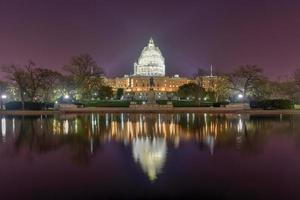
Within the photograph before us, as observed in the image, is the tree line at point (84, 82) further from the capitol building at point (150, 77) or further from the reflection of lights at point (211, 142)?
the capitol building at point (150, 77)

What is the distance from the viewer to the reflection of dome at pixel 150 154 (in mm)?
11742

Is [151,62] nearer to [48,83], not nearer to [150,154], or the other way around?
[48,83]

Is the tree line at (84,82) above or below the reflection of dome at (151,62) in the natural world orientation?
below

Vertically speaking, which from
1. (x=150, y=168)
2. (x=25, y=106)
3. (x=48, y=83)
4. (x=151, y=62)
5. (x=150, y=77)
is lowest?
(x=150, y=168)

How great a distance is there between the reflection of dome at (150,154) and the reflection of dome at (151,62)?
144071mm

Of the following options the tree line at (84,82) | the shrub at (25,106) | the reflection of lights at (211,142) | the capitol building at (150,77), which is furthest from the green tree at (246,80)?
the capitol building at (150,77)

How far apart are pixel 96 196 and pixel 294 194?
450cm

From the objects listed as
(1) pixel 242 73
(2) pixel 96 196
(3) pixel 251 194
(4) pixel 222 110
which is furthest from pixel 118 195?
Result: (1) pixel 242 73

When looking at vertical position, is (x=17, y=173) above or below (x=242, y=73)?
below

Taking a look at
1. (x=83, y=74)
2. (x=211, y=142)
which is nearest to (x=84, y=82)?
(x=83, y=74)

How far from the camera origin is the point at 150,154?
1447 cm

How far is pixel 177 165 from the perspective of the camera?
40.9 feet

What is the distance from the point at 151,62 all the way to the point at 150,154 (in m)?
149

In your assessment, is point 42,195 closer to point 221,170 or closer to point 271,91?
point 221,170
